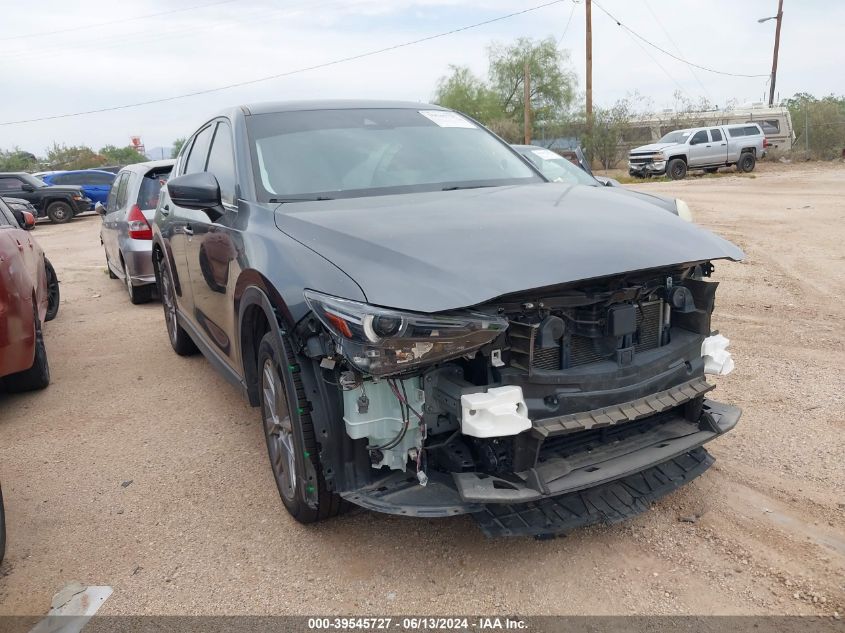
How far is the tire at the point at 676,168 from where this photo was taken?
84.5ft

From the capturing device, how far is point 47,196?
2205 cm

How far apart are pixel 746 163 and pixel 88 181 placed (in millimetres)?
24955

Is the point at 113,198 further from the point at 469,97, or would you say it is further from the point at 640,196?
the point at 469,97

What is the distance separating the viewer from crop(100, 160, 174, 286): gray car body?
8000 millimetres

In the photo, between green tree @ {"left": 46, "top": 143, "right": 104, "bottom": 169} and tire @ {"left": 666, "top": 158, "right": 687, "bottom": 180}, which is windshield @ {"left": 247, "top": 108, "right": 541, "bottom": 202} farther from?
green tree @ {"left": 46, "top": 143, "right": 104, "bottom": 169}

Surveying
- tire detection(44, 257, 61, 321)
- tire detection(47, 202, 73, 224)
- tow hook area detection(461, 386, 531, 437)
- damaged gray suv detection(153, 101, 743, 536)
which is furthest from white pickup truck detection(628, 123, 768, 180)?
tow hook area detection(461, 386, 531, 437)

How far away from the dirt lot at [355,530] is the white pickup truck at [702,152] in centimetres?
2195

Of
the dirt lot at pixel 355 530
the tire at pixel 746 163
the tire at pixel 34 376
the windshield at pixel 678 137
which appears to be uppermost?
the windshield at pixel 678 137

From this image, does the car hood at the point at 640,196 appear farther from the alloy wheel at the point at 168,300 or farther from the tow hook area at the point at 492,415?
the alloy wheel at the point at 168,300

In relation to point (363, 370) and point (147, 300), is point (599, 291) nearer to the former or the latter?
point (363, 370)

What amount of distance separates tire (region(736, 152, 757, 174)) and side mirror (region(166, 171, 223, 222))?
88.0 ft

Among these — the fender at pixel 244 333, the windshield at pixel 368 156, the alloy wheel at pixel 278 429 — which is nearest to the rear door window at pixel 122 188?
the windshield at pixel 368 156

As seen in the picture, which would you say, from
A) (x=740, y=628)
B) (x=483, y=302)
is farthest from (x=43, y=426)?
(x=740, y=628)

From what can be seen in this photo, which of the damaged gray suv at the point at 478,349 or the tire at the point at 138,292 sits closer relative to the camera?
the damaged gray suv at the point at 478,349
